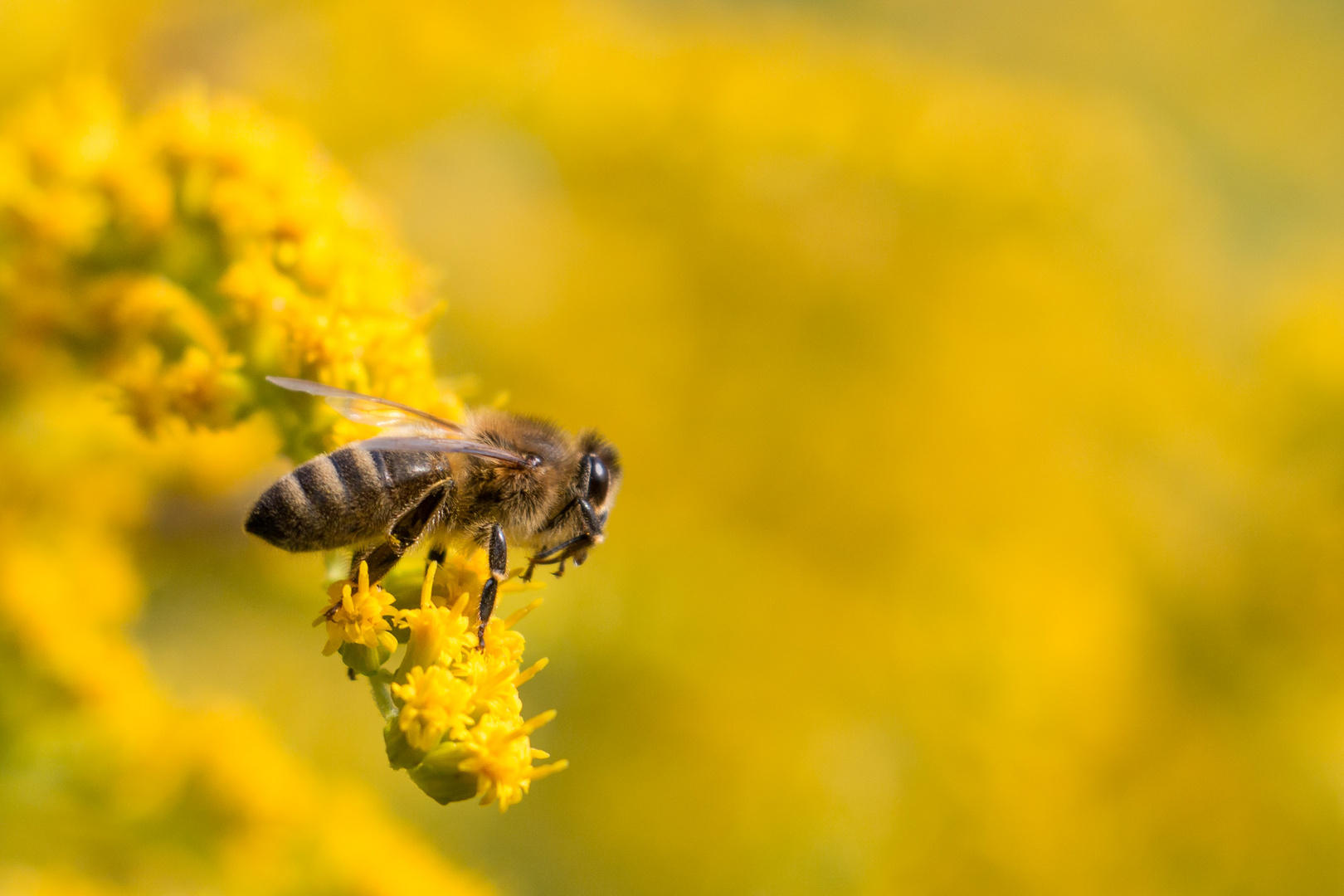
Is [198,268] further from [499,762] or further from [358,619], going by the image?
[499,762]

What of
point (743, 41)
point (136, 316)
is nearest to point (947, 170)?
point (743, 41)

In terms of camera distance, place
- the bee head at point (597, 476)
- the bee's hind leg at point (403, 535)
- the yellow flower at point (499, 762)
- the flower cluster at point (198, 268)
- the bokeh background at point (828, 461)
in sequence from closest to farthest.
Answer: the yellow flower at point (499, 762)
the bee's hind leg at point (403, 535)
the flower cluster at point (198, 268)
the bee head at point (597, 476)
the bokeh background at point (828, 461)

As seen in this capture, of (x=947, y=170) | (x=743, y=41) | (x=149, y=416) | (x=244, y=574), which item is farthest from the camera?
(x=743, y=41)

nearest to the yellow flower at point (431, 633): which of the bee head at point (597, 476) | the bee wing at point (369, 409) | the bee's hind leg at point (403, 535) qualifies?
the bee's hind leg at point (403, 535)

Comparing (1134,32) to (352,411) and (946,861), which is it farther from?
(352,411)

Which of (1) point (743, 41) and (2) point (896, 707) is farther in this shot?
(1) point (743, 41)

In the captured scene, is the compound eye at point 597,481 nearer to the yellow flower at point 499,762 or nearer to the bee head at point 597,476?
the bee head at point 597,476
